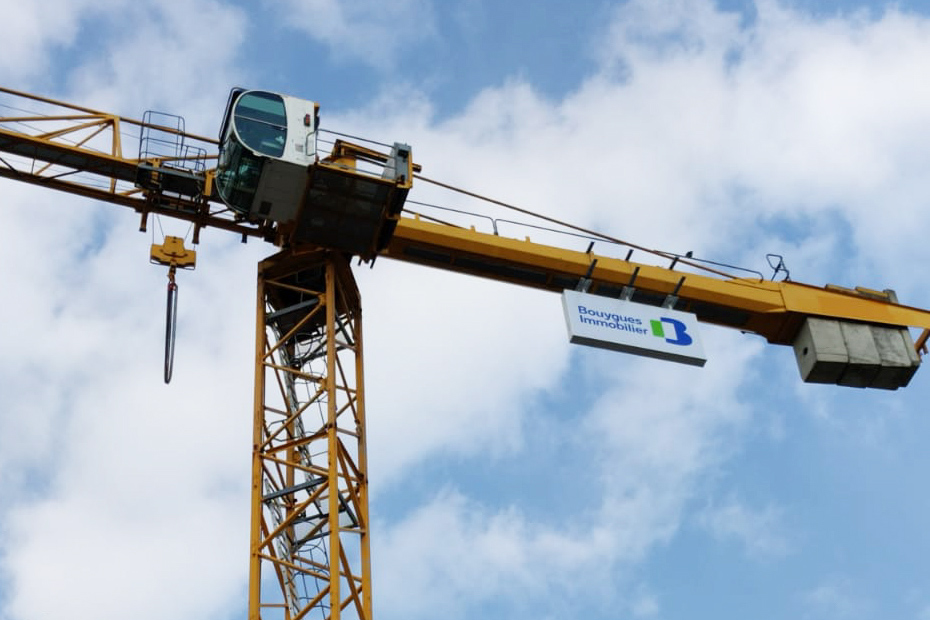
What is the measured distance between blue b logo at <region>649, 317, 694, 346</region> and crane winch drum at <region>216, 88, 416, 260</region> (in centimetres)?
565

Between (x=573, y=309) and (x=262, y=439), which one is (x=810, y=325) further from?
(x=262, y=439)

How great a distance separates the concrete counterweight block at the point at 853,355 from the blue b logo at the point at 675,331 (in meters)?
3.29

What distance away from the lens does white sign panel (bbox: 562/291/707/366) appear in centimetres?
2842

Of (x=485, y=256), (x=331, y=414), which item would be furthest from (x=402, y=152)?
(x=331, y=414)

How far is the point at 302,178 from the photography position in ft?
88.0

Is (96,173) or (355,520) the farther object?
(96,173)

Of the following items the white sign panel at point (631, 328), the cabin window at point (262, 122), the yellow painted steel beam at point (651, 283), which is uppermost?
the cabin window at point (262, 122)

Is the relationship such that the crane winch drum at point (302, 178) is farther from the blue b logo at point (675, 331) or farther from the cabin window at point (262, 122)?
the blue b logo at point (675, 331)

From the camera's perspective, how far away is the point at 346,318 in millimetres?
28688

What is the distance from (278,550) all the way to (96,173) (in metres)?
8.41

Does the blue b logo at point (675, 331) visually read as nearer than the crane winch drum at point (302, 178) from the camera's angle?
No

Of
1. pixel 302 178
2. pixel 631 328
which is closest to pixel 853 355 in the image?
pixel 631 328

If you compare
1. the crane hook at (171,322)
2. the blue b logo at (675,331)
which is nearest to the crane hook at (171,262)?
the crane hook at (171,322)

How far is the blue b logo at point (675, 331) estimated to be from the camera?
95.5ft
